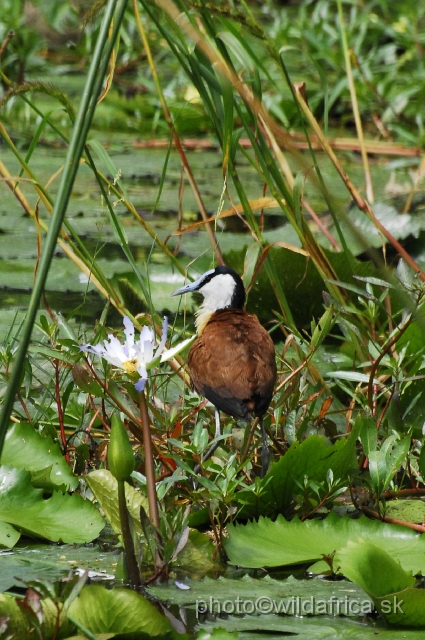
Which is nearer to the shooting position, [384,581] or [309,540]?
[384,581]

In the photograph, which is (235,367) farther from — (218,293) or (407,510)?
(218,293)

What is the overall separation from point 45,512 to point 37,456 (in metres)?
0.20

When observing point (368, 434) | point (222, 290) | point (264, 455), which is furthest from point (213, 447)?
point (222, 290)

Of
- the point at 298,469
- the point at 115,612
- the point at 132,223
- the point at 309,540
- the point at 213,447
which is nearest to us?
the point at 115,612

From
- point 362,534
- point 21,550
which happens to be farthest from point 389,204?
point 21,550

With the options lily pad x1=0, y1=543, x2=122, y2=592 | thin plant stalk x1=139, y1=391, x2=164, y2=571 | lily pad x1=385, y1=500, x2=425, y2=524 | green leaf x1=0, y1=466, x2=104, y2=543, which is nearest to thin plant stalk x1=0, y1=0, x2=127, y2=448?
thin plant stalk x1=139, y1=391, x2=164, y2=571

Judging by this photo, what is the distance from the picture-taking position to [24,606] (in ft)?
4.36

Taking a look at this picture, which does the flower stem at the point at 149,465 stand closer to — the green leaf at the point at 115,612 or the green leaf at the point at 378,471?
the green leaf at the point at 115,612

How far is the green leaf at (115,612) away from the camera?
1.46 m

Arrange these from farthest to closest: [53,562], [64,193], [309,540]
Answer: [309,540] < [53,562] < [64,193]

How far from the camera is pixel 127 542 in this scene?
5.24ft

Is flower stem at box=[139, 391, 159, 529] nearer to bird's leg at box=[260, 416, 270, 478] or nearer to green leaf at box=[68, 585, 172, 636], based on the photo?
green leaf at box=[68, 585, 172, 636]

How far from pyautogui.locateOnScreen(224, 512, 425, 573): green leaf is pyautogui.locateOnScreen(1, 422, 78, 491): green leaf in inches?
15.6

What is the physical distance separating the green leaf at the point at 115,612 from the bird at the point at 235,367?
59cm
